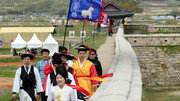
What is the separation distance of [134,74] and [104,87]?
2097 mm

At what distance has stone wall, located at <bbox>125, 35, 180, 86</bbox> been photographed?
26.3m

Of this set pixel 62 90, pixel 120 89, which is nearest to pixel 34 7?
pixel 120 89

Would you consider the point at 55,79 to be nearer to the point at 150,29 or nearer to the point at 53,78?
the point at 53,78

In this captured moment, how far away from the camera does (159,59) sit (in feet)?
88.1

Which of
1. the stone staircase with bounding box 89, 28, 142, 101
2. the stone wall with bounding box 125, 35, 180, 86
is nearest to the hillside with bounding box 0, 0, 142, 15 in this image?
the stone wall with bounding box 125, 35, 180, 86

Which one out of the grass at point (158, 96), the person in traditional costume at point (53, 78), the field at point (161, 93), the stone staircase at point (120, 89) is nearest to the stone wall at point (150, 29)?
the field at point (161, 93)

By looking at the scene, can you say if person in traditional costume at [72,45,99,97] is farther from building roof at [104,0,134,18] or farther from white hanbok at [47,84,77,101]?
building roof at [104,0,134,18]

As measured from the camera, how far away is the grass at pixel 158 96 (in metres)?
23.1

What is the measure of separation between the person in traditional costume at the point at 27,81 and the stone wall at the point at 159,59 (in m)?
18.6

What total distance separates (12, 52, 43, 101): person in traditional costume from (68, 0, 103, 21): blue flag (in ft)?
13.9

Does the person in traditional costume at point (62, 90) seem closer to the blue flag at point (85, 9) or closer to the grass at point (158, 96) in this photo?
the blue flag at point (85, 9)

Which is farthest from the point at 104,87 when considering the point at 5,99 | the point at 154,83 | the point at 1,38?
the point at 1,38

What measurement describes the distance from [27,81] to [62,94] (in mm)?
2069

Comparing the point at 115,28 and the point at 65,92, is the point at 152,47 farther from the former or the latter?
the point at 65,92
